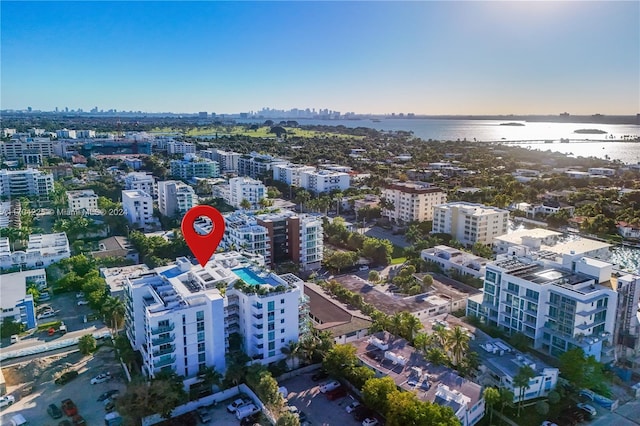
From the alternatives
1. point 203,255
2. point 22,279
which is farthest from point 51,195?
point 203,255

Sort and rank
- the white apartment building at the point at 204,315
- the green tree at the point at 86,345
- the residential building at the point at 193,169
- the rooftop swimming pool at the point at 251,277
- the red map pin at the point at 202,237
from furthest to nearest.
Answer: the residential building at the point at 193,169, the green tree at the point at 86,345, the rooftop swimming pool at the point at 251,277, the red map pin at the point at 202,237, the white apartment building at the point at 204,315

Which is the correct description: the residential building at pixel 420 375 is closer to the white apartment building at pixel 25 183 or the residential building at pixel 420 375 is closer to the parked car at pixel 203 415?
the parked car at pixel 203 415

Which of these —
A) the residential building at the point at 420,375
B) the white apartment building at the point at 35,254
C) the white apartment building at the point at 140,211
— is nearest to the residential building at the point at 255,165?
the white apartment building at the point at 140,211

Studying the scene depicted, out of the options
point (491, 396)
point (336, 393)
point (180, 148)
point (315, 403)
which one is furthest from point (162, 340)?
point (180, 148)

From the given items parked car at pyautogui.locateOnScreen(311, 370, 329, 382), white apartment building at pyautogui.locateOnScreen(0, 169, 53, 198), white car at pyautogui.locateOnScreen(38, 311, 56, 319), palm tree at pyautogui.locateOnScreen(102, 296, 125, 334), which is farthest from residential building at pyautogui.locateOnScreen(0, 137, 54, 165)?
parked car at pyautogui.locateOnScreen(311, 370, 329, 382)

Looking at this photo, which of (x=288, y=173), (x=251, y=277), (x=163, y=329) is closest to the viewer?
(x=163, y=329)

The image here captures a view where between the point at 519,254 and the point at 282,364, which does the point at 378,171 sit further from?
the point at 282,364

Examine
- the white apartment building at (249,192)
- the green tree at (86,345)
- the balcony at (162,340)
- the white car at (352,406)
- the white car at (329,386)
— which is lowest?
the white car at (352,406)

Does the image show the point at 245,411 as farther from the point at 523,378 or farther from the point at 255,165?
the point at 255,165
